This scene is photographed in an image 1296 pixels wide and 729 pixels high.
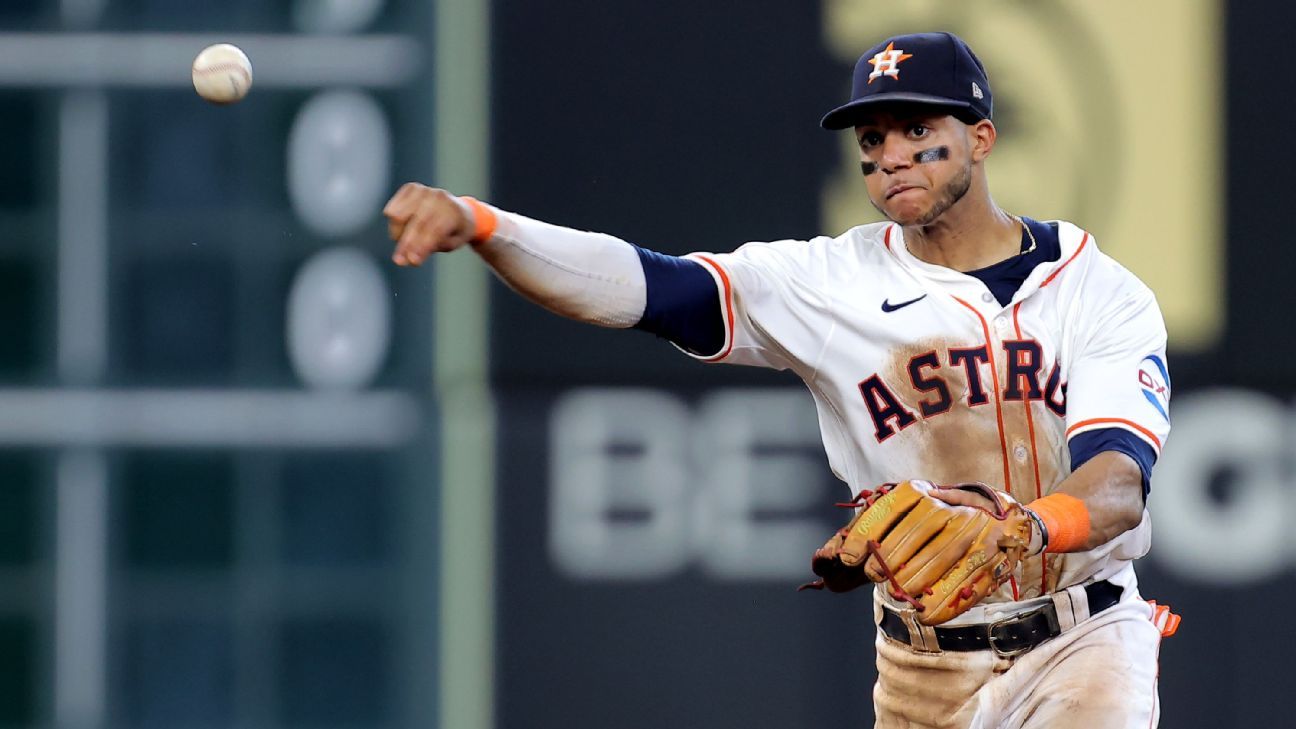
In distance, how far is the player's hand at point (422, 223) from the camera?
3467 mm

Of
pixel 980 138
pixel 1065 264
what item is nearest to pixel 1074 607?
pixel 1065 264

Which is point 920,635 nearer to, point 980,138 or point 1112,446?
point 1112,446

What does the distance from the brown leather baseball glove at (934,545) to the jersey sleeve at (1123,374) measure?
281 mm

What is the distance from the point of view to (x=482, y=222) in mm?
3645

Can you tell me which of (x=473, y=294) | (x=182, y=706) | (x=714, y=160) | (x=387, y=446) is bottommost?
(x=182, y=706)

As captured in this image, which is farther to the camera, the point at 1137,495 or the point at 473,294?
the point at 473,294

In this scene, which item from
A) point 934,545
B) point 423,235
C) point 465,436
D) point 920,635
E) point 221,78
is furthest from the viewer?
point 465,436

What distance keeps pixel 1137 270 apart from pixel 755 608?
5.43 feet

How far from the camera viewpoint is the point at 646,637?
262 inches

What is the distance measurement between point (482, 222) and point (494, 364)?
302cm

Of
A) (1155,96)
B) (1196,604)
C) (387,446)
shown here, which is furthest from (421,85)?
(1196,604)

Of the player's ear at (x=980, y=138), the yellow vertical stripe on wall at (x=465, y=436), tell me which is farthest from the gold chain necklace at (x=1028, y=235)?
the yellow vertical stripe on wall at (x=465, y=436)

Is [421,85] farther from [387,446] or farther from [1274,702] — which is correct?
[1274,702]

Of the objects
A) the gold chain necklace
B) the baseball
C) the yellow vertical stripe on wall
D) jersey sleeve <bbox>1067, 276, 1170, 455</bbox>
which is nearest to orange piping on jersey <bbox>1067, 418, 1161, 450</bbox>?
jersey sleeve <bbox>1067, 276, 1170, 455</bbox>
